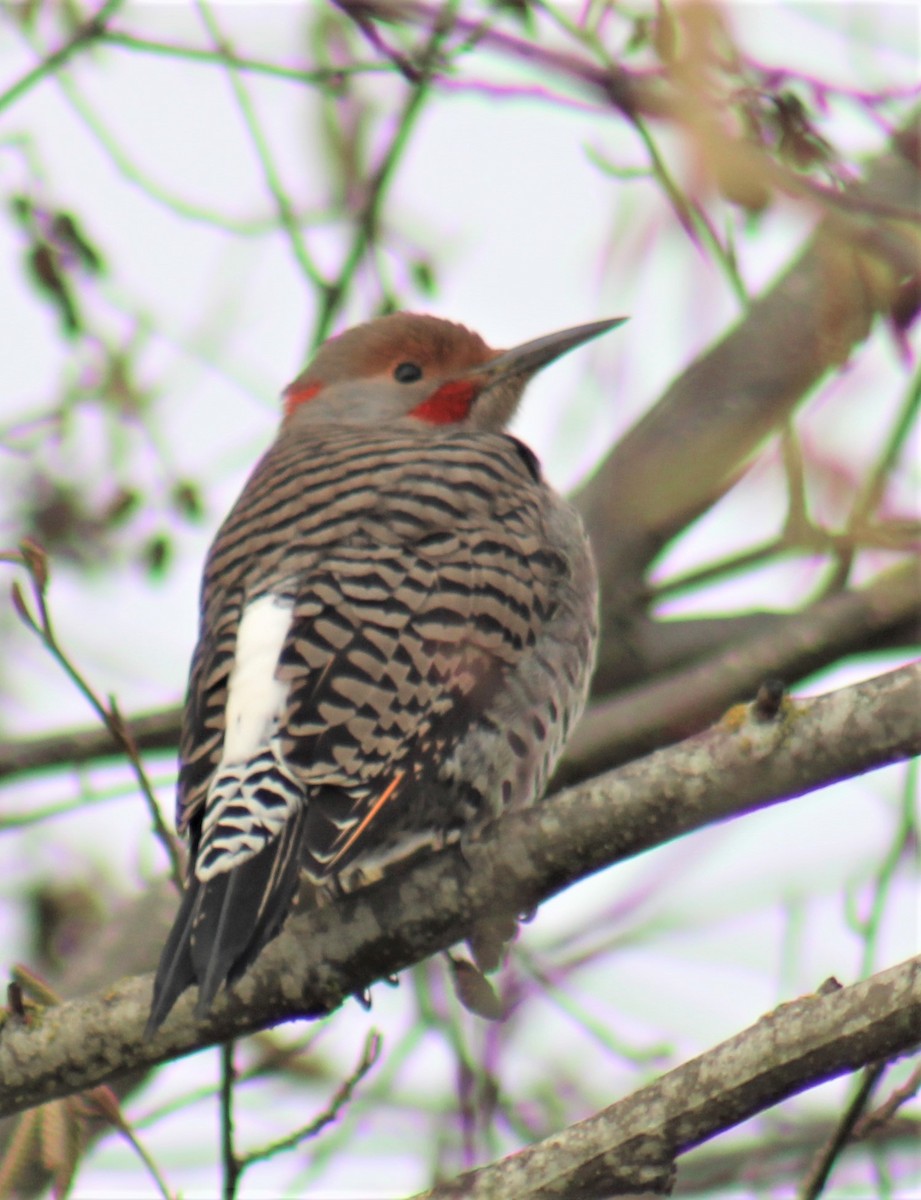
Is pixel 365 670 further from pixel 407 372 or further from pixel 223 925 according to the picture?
pixel 407 372

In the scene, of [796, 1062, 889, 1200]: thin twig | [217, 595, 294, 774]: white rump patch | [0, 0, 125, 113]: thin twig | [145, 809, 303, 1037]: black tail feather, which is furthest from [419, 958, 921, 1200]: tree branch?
[0, 0, 125, 113]: thin twig

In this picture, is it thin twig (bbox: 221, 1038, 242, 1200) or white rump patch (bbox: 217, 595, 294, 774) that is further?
white rump patch (bbox: 217, 595, 294, 774)

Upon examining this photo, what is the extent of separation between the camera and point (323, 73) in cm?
476

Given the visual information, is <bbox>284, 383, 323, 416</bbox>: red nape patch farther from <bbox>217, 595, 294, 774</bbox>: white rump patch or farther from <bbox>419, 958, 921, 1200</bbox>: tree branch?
<bbox>419, 958, 921, 1200</bbox>: tree branch

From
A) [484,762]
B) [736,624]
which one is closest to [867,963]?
[484,762]

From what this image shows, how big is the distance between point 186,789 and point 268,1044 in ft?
5.94

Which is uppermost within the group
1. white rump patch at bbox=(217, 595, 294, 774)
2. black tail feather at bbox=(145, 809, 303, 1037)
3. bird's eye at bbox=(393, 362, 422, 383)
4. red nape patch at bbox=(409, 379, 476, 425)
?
bird's eye at bbox=(393, 362, 422, 383)

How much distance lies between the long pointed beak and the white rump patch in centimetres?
195

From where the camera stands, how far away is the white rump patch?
12.6 ft

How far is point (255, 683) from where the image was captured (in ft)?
13.2

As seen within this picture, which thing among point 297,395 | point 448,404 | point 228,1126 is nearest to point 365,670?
point 228,1126

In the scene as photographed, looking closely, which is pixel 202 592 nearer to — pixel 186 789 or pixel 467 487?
pixel 467 487

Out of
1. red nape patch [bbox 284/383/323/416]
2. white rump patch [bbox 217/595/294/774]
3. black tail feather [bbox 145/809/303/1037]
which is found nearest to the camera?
black tail feather [bbox 145/809/303/1037]

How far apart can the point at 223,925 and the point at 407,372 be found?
10.4 ft
